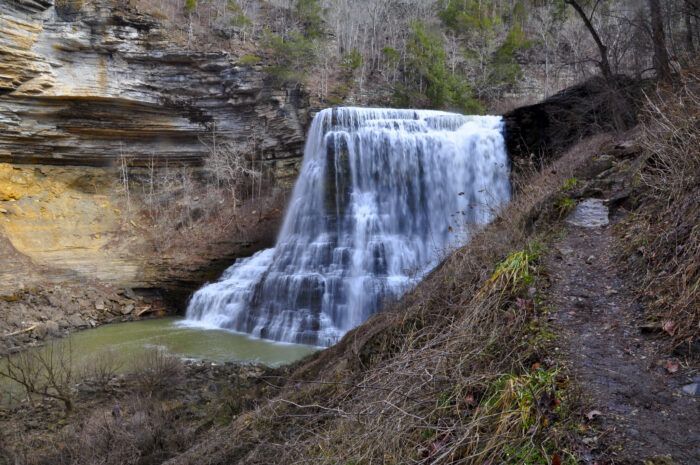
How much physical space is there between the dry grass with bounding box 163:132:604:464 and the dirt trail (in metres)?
0.19

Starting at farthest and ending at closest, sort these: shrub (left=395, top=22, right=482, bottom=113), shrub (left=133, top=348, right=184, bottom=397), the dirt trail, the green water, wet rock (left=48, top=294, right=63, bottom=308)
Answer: shrub (left=395, top=22, right=482, bottom=113) → wet rock (left=48, top=294, right=63, bottom=308) → the green water → shrub (left=133, top=348, right=184, bottom=397) → the dirt trail

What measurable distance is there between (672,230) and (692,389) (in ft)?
5.41

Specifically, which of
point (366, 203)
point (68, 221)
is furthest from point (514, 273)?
point (68, 221)

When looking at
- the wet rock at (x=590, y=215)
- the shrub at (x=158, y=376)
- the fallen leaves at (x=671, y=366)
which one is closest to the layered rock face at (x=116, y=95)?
the shrub at (x=158, y=376)

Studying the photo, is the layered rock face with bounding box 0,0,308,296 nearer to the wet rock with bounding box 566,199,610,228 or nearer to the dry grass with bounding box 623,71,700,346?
the wet rock with bounding box 566,199,610,228

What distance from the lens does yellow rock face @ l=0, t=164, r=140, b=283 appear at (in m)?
19.5

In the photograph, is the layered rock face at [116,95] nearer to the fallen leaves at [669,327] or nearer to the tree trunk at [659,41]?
the tree trunk at [659,41]

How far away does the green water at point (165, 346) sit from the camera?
11688 mm

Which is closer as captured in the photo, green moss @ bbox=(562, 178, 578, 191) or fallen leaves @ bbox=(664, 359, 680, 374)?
fallen leaves @ bbox=(664, 359, 680, 374)

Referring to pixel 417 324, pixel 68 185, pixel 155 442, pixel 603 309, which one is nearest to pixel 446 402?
pixel 603 309

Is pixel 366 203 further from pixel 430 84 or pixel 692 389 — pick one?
pixel 692 389

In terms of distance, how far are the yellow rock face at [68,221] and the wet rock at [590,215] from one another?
18679 mm

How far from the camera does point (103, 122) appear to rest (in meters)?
21.5

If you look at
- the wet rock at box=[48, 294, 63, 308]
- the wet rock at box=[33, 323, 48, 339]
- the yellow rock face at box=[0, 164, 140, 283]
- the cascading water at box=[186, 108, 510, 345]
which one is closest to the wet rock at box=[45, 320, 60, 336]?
the wet rock at box=[33, 323, 48, 339]
